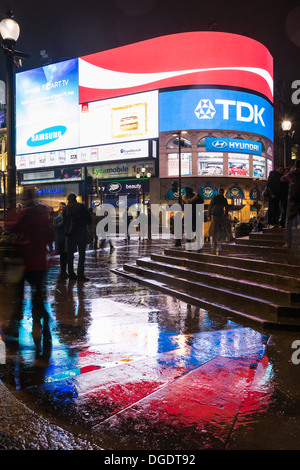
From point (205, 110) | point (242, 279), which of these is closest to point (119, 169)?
point (205, 110)

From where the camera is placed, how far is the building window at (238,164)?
44625 mm

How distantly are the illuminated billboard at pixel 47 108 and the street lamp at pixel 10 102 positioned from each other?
43220 millimetres

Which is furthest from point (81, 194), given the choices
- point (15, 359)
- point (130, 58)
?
point (15, 359)

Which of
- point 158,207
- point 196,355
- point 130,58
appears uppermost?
point 130,58

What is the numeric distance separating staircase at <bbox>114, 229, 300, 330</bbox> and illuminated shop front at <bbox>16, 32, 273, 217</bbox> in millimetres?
33901

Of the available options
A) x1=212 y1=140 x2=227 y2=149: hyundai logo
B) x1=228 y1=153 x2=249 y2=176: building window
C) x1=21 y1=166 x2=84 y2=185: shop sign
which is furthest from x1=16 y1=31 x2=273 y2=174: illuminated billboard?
x1=228 y1=153 x2=249 y2=176: building window

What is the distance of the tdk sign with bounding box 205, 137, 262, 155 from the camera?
143 feet

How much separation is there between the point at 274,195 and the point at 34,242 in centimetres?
823

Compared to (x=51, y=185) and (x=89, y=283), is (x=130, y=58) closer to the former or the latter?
(x=51, y=185)

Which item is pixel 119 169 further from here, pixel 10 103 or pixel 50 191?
pixel 10 103

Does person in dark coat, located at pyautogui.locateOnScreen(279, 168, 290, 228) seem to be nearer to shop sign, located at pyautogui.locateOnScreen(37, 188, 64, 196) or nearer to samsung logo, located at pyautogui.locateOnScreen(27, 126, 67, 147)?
samsung logo, located at pyautogui.locateOnScreen(27, 126, 67, 147)

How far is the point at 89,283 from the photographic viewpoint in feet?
29.6

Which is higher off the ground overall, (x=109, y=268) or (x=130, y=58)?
(x=130, y=58)
